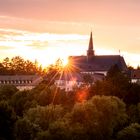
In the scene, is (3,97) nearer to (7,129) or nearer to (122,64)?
(7,129)

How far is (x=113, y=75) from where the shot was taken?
3081 inches

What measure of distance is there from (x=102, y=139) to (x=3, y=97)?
26041 millimetres

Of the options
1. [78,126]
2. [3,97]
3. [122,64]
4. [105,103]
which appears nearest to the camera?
[78,126]

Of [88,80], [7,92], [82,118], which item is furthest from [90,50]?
[82,118]

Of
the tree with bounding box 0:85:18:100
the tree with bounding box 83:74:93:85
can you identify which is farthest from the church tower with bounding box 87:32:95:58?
the tree with bounding box 0:85:18:100

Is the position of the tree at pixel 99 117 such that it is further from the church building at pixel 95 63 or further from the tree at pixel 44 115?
the church building at pixel 95 63

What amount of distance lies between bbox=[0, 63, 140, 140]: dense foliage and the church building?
54.9m

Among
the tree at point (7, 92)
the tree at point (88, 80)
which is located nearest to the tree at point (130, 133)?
the tree at point (7, 92)

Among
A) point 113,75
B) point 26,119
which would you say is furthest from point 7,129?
point 113,75

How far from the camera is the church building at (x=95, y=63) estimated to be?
12657cm

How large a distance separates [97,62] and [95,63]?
0.57 m

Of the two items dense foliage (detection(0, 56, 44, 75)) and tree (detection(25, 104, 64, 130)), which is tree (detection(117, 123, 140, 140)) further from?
dense foliage (detection(0, 56, 44, 75))

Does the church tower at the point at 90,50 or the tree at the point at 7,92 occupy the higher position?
the church tower at the point at 90,50

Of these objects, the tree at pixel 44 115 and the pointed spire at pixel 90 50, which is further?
the pointed spire at pixel 90 50
